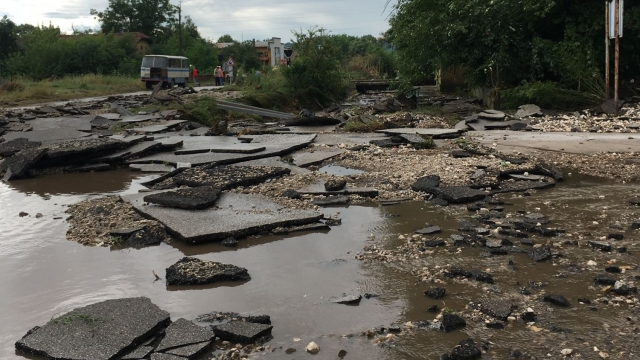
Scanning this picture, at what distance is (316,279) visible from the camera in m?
4.54

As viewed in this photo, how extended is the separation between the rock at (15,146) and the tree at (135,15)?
6350 cm

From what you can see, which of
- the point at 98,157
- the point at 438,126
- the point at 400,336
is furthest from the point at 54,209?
the point at 438,126

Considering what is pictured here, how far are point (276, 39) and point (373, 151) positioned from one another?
6540 centimetres

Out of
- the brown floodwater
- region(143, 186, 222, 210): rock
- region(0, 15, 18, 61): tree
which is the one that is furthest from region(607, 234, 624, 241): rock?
region(0, 15, 18, 61): tree

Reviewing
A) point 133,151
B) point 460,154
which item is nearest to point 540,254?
point 460,154

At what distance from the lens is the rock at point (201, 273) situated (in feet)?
14.7

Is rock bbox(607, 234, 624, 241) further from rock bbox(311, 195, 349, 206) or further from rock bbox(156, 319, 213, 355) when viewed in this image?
rock bbox(156, 319, 213, 355)

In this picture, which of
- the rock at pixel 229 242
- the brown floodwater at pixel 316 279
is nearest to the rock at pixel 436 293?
the brown floodwater at pixel 316 279

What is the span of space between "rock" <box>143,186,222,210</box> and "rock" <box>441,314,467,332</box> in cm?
349

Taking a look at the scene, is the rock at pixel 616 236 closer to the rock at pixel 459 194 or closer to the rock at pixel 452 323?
the rock at pixel 459 194

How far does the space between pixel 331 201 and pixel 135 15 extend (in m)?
69.8

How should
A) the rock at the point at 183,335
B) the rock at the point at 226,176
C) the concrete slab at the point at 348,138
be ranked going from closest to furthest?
the rock at the point at 183,335
the rock at the point at 226,176
the concrete slab at the point at 348,138

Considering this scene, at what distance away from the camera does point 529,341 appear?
11.0ft

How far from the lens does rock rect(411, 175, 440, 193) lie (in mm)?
7172
